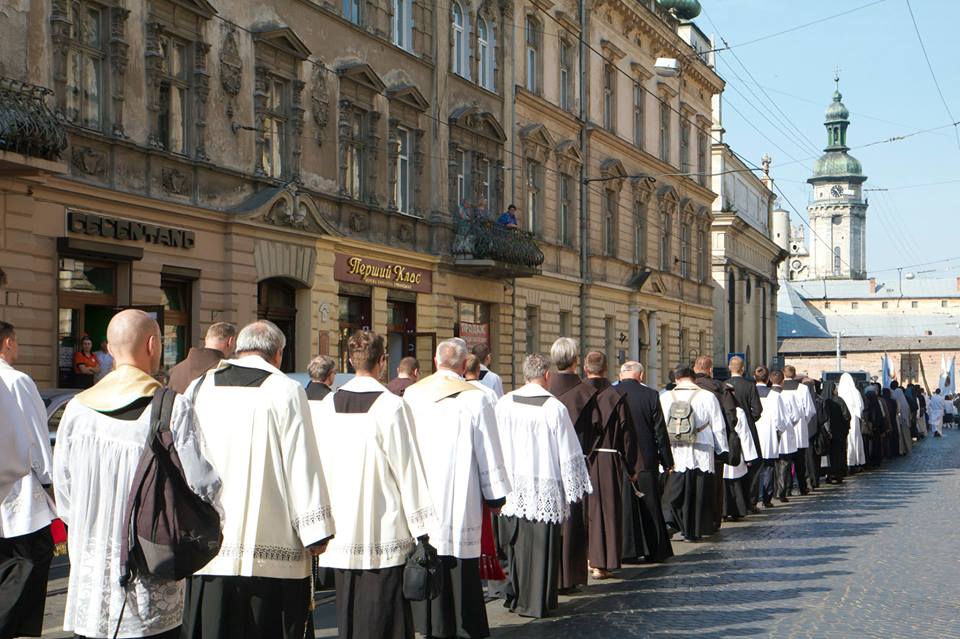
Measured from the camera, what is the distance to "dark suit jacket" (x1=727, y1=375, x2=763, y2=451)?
55.7ft

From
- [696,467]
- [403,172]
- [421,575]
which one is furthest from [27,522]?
[403,172]

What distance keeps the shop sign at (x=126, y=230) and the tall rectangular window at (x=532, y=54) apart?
49.3 ft

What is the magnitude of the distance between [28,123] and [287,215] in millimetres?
6962

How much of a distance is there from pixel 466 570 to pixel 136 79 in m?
12.2

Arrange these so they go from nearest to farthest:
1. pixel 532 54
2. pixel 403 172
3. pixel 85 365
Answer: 1. pixel 85 365
2. pixel 403 172
3. pixel 532 54

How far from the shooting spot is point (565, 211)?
3550 centimetres

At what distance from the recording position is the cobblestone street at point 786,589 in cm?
919

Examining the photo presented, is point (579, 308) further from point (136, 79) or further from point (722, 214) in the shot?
point (722, 214)

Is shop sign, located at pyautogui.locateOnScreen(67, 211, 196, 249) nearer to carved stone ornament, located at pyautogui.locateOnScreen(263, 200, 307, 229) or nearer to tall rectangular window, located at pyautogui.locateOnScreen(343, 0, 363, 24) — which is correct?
carved stone ornament, located at pyautogui.locateOnScreen(263, 200, 307, 229)

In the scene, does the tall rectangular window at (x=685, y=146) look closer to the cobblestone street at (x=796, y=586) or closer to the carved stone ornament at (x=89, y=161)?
the cobblestone street at (x=796, y=586)

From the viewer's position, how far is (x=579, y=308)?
1425 inches

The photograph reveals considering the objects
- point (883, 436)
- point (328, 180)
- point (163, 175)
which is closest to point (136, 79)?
point (163, 175)

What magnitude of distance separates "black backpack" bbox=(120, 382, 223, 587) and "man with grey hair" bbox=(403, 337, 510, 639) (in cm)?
320

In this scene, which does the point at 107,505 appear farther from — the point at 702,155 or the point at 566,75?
the point at 702,155
